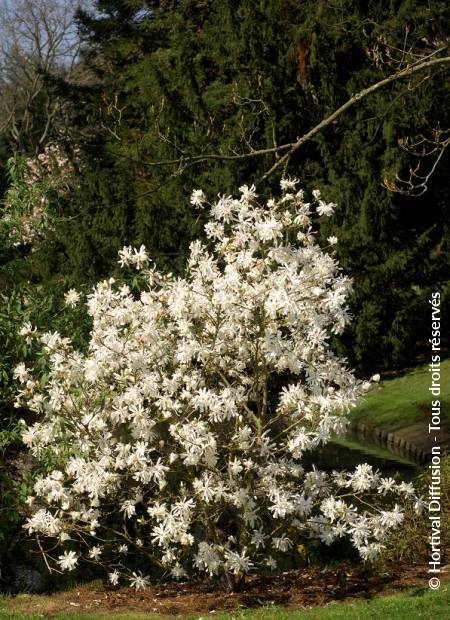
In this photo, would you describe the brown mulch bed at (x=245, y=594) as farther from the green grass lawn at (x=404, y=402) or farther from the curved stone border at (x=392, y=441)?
the green grass lawn at (x=404, y=402)

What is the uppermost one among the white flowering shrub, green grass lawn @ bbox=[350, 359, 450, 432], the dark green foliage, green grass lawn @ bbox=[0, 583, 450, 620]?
the dark green foliage

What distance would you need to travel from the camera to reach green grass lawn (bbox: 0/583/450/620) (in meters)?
7.05

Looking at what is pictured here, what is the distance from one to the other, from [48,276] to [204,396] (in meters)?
14.2

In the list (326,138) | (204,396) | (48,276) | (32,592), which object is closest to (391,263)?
(326,138)

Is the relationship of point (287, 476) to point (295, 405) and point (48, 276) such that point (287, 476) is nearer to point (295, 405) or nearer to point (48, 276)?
point (295, 405)

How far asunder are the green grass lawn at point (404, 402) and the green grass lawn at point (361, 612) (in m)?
8.03

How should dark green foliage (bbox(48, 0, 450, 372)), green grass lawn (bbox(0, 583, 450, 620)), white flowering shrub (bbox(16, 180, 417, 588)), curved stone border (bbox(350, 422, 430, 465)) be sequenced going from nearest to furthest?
green grass lawn (bbox(0, 583, 450, 620)) < white flowering shrub (bbox(16, 180, 417, 588)) < curved stone border (bbox(350, 422, 430, 465)) < dark green foliage (bbox(48, 0, 450, 372))

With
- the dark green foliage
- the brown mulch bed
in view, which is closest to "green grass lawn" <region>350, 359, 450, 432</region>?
the dark green foliage

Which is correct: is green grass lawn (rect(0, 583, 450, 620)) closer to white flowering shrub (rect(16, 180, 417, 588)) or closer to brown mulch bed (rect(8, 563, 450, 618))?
brown mulch bed (rect(8, 563, 450, 618))

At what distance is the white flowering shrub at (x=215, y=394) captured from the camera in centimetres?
748

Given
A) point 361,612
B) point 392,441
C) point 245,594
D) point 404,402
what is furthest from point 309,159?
point 361,612

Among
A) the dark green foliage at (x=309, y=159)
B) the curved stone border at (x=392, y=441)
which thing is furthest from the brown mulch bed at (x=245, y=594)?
the dark green foliage at (x=309, y=159)

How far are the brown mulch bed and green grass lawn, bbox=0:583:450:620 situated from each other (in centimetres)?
27

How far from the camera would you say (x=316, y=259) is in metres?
7.67
